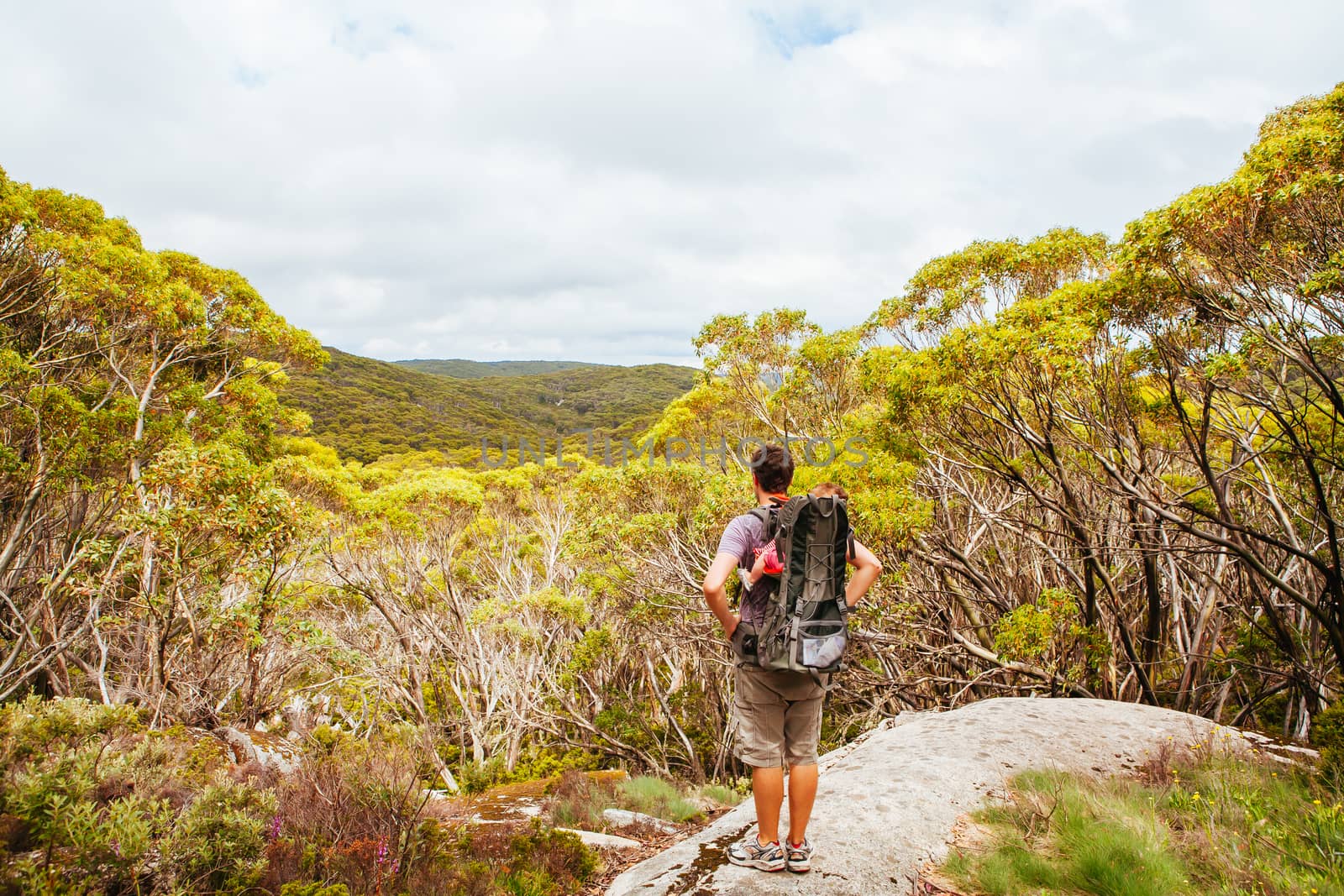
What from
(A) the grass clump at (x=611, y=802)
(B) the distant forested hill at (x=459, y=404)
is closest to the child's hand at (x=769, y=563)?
(A) the grass clump at (x=611, y=802)

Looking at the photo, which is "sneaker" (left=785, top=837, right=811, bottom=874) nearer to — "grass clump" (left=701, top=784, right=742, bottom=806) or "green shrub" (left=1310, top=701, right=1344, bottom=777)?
"green shrub" (left=1310, top=701, right=1344, bottom=777)

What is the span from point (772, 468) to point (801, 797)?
1.54 metres

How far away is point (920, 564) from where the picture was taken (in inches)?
424

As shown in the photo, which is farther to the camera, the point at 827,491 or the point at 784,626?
the point at 827,491

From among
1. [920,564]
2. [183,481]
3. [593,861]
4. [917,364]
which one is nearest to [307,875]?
[593,861]

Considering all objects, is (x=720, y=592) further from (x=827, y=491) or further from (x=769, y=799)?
(x=769, y=799)

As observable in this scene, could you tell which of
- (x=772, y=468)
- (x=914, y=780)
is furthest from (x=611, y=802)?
(x=772, y=468)

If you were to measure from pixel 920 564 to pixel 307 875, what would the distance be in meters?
9.32

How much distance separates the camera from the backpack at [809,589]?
2.86 metres

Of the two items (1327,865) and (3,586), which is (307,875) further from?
(3,586)

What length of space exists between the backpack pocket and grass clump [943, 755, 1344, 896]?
4.47 ft

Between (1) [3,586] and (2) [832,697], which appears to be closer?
(1) [3,586]

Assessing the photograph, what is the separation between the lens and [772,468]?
3.18 metres

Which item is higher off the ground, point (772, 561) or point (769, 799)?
point (772, 561)
